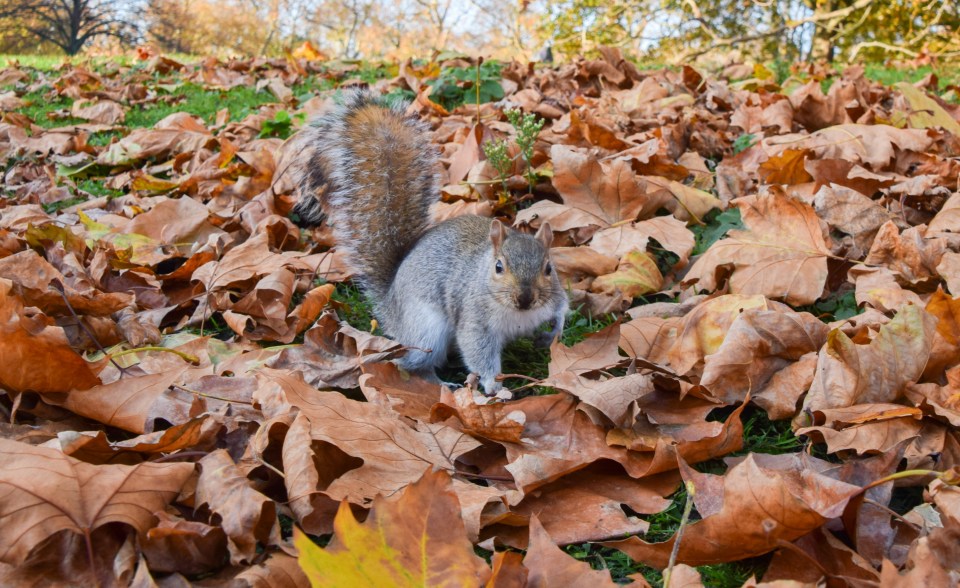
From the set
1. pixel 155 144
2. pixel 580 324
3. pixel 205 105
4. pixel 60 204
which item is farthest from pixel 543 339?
pixel 205 105

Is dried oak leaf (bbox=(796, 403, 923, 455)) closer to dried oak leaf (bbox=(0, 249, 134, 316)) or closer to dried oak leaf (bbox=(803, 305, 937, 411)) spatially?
dried oak leaf (bbox=(803, 305, 937, 411))

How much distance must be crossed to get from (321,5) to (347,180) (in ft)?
81.4

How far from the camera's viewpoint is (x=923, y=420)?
1.52 m

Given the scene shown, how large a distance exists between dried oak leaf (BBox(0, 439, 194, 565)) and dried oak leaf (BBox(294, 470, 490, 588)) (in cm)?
47

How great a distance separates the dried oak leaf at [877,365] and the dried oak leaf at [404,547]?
93cm

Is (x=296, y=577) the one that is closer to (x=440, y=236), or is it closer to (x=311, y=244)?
(x=440, y=236)

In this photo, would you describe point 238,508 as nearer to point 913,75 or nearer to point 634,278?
point 634,278

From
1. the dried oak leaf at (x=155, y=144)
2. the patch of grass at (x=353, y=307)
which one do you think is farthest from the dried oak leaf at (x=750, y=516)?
the dried oak leaf at (x=155, y=144)

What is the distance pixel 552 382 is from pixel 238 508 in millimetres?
754

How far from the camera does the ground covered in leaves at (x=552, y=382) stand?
46.1 inches

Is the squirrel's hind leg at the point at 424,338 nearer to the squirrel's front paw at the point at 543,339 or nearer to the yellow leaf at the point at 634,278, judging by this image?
the squirrel's front paw at the point at 543,339

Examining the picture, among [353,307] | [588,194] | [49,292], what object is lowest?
[353,307]

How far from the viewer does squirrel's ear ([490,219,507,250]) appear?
2260 millimetres

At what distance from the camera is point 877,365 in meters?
1.59
